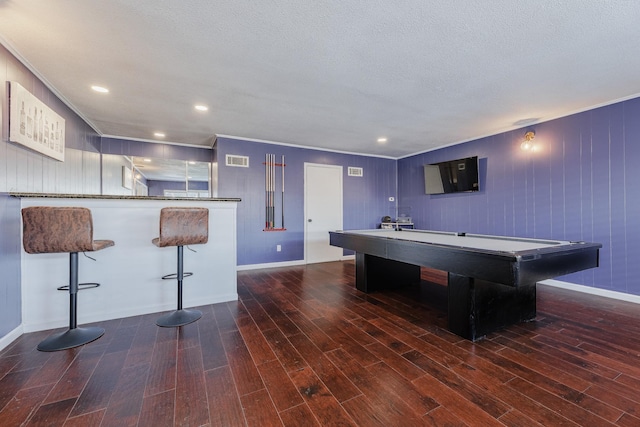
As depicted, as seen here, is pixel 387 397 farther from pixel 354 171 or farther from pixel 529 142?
pixel 354 171

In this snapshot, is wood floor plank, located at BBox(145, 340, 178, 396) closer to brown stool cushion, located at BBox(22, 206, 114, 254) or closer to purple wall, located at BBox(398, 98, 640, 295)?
brown stool cushion, located at BBox(22, 206, 114, 254)

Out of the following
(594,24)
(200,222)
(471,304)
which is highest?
(594,24)

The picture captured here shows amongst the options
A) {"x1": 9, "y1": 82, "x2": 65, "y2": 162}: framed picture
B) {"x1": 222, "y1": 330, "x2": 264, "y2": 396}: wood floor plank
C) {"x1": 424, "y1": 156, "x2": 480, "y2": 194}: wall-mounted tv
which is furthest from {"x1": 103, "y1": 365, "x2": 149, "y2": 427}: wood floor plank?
{"x1": 424, "y1": 156, "x2": 480, "y2": 194}: wall-mounted tv

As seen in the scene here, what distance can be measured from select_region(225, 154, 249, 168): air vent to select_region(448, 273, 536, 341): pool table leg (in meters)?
3.91

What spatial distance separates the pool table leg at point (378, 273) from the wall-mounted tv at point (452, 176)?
86.6 inches

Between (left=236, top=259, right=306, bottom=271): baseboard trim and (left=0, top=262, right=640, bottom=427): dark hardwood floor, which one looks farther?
(left=236, top=259, right=306, bottom=271): baseboard trim

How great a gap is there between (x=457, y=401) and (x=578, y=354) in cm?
125

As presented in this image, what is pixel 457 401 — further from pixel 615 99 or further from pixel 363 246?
pixel 615 99

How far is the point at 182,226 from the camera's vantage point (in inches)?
101

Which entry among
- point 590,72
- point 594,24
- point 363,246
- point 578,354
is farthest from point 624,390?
point 590,72

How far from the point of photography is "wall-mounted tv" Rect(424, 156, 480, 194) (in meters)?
4.83

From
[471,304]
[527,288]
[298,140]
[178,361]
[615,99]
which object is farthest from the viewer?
[298,140]

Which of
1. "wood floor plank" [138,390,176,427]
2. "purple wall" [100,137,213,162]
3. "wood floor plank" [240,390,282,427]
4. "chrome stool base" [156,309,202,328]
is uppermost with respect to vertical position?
"purple wall" [100,137,213,162]

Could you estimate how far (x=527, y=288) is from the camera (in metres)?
2.59
